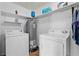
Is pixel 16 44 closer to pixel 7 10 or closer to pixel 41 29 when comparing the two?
pixel 41 29

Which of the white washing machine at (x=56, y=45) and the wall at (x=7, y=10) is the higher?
the wall at (x=7, y=10)

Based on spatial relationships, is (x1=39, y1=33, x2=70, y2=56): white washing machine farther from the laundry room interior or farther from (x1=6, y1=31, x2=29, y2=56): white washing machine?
(x1=6, y1=31, x2=29, y2=56): white washing machine

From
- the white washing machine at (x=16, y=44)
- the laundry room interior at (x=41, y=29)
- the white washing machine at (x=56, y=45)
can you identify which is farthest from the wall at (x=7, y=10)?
the white washing machine at (x=56, y=45)

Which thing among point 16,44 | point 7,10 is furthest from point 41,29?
point 7,10

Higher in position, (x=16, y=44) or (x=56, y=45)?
(x=56, y=45)

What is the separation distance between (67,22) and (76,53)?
2.20 feet

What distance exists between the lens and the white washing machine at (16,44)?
189 centimetres

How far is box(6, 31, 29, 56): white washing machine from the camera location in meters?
1.89

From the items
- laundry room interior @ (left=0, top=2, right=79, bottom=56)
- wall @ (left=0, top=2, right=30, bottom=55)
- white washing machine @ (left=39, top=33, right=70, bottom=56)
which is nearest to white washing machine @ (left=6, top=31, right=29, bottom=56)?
laundry room interior @ (left=0, top=2, right=79, bottom=56)

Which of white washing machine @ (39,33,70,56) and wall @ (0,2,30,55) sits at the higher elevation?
wall @ (0,2,30,55)

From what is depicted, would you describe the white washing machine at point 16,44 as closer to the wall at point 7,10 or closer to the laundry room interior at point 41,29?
the laundry room interior at point 41,29

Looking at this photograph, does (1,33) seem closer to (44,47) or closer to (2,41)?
(2,41)

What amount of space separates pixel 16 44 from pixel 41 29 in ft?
3.45

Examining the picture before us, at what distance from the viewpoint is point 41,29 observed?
2678mm
